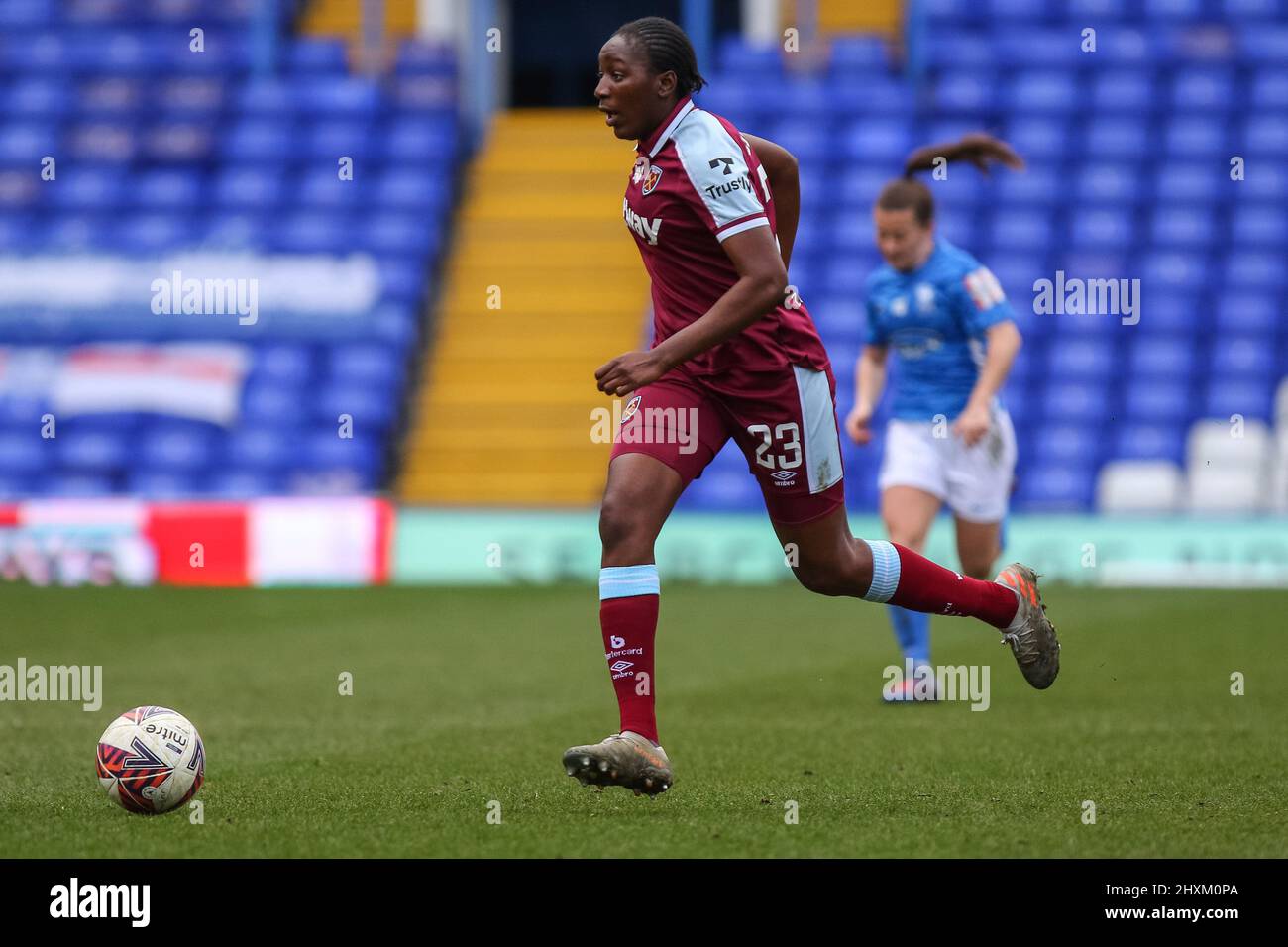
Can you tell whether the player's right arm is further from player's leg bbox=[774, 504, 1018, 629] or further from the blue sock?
player's leg bbox=[774, 504, 1018, 629]

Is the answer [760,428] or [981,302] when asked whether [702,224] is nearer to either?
[760,428]

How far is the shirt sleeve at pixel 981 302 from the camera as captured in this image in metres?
8.12

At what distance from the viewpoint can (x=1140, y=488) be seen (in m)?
15.4

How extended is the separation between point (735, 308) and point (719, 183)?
14.3 inches

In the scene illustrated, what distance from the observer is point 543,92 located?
23953 millimetres

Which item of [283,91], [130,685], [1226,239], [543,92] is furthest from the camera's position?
[543,92]

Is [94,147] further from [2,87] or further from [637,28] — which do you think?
[637,28]

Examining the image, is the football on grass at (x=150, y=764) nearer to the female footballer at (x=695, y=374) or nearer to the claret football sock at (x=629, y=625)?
the female footballer at (x=695, y=374)

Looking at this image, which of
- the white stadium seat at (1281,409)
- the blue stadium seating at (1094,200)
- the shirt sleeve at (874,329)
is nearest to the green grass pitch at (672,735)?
the shirt sleeve at (874,329)

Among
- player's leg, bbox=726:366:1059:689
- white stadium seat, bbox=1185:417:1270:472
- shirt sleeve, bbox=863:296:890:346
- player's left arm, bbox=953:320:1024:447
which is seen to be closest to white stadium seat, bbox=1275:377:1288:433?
white stadium seat, bbox=1185:417:1270:472

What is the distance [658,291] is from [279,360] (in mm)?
12741

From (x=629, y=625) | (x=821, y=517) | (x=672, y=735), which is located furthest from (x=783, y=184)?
(x=672, y=735)
